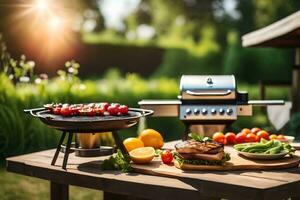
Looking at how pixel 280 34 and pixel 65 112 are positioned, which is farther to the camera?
pixel 280 34

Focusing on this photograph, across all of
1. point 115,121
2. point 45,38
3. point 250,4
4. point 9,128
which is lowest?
point 9,128

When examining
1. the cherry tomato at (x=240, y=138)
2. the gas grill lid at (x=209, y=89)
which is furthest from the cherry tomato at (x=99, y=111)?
the cherry tomato at (x=240, y=138)

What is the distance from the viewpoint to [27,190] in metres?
8.55

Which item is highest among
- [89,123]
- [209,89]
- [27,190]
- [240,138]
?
[209,89]

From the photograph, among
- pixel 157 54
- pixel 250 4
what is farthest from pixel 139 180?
pixel 250 4

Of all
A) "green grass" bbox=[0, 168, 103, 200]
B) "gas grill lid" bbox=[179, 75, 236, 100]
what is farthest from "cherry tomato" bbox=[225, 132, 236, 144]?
"green grass" bbox=[0, 168, 103, 200]

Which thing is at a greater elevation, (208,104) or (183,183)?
(208,104)

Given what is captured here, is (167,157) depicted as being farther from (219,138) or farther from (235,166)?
(219,138)

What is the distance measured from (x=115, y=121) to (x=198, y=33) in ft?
59.3

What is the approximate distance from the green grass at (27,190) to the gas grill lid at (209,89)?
3707 millimetres

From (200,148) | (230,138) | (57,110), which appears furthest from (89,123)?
(230,138)

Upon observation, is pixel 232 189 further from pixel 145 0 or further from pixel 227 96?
pixel 145 0

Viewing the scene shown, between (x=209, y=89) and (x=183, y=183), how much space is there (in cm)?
149

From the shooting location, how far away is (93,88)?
10289 millimetres
